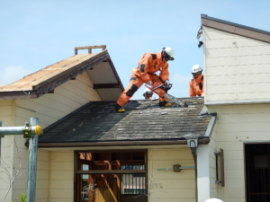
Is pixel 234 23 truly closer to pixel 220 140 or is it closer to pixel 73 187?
pixel 220 140

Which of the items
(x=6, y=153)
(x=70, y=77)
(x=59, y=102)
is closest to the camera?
(x=6, y=153)

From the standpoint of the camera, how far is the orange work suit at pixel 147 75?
1335 centimetres

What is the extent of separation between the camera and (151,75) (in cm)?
1373

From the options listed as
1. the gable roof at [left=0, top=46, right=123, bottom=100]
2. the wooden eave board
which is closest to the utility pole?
the gable roof at [left=0, top=46, right=123, bottom=100]

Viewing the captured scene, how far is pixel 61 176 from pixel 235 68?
5096mm

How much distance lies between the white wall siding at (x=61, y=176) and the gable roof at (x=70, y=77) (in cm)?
183

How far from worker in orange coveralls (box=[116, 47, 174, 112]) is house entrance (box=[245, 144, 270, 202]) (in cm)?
335

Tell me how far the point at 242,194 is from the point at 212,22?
13.9 feet

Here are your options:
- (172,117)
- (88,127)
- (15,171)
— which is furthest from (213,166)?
(15,171)

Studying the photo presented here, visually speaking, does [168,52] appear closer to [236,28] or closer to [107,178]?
[236,28]

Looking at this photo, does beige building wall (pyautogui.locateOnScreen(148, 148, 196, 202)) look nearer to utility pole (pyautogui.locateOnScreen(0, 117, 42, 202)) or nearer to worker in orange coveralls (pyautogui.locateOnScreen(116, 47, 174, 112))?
worker in orange coveralls (pyautogui.locateOnScreen(116, 47, 174, 112))

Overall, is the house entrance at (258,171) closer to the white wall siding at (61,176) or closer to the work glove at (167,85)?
the work glove at (167,85)

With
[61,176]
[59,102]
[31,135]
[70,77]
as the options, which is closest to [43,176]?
[61,176]

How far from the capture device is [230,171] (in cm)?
1146
